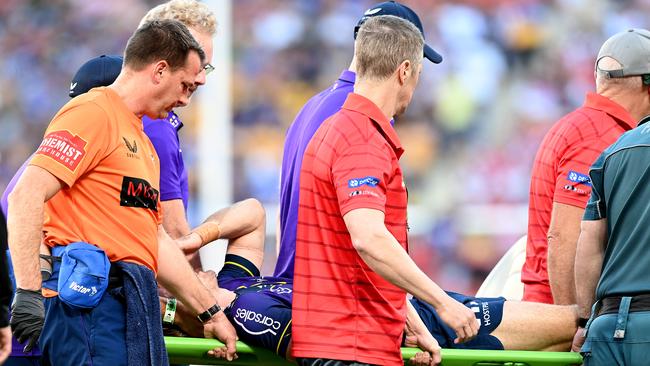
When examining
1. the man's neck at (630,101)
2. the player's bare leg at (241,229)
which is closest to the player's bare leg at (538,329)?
the man's neck at (630,101)

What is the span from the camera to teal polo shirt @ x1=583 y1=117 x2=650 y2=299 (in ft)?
16.3

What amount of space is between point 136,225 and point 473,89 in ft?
24.5

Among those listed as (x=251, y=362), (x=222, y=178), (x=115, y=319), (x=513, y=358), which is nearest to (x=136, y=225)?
(x=115, y=319)

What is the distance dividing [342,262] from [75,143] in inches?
44.2

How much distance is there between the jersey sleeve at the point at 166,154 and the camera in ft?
18.3

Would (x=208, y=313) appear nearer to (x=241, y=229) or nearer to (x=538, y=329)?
(x=241, y=229)

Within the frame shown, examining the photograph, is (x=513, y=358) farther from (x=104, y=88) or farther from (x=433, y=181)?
(x=433, y=181)

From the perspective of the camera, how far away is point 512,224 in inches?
435

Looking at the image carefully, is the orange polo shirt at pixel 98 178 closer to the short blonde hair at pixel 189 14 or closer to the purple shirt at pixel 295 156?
the purple shirt at pixel 295 156

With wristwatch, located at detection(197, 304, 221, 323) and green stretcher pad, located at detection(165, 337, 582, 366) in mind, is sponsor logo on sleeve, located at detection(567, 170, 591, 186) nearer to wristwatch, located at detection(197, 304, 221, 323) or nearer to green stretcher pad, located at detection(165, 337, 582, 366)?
green stretcher pad, located at detection(165, 337, 582, 366)

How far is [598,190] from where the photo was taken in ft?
16.7

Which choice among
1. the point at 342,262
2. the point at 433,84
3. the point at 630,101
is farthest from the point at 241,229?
the point at 433,84

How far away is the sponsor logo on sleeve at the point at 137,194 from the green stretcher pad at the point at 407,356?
787 millimetres

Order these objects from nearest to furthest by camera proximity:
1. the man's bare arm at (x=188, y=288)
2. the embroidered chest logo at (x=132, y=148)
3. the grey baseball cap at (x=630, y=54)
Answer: the embroidered chest logo at (x=132, y=148) → the man's bare arm at (x=188, y=288) → the grey baseball cap at (x=630, y=54)
